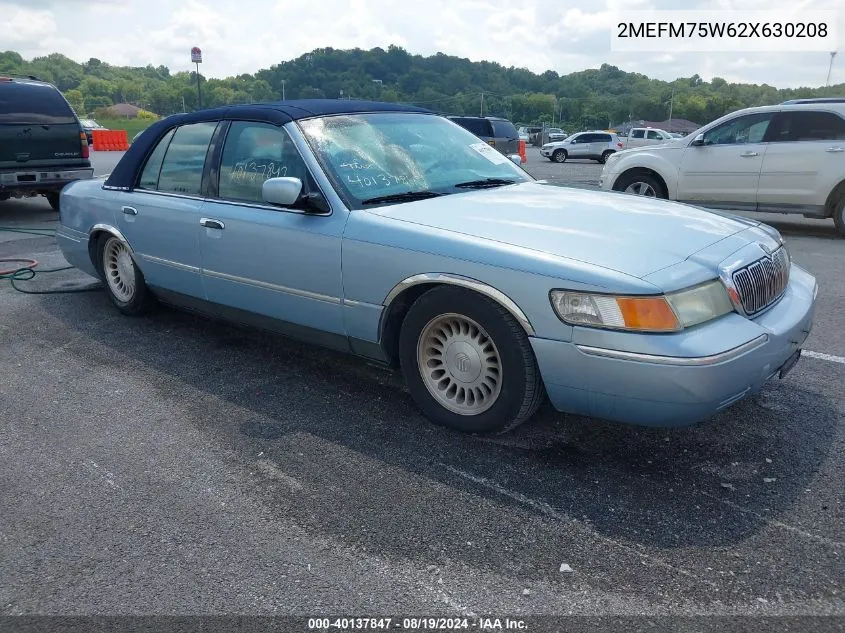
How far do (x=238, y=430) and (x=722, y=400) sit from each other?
224cm

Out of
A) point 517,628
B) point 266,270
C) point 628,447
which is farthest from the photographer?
point 266,270

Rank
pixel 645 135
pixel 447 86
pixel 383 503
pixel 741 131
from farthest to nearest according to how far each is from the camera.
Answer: pixel 447 86 → pixel 645 135 → pixel 741 131 → pixel 383 503

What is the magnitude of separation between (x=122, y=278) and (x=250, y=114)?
1924 mm

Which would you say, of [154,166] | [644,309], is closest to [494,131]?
[154,166]

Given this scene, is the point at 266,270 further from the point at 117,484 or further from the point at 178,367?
the point at 117,484

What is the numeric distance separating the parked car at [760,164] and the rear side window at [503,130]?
11.6m

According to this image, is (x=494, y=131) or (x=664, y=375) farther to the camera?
(x=494, y=131)

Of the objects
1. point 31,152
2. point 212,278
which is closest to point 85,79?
point 31,152

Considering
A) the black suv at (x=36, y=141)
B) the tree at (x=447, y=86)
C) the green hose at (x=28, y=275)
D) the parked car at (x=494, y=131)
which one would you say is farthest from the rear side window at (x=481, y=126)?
the tree at (x=447, y=86)

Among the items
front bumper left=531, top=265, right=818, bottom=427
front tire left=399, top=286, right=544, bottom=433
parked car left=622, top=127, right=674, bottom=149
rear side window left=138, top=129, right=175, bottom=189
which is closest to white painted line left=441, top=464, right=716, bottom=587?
front tire left=399, top=286, right=544, bottom=433

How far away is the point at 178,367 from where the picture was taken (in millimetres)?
4488

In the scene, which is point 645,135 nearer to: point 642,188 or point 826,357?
point 642,188

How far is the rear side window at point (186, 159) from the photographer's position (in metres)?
4.54

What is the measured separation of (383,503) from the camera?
9.49 ft
